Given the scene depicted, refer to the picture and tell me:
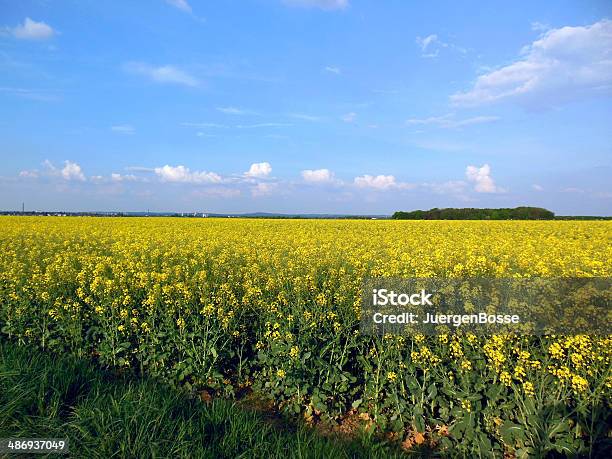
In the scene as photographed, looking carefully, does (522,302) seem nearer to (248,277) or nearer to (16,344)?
(248,277)

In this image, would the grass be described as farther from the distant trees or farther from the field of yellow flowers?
the distant trees

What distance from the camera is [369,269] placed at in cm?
704

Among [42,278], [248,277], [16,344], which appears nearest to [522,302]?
[248,277]

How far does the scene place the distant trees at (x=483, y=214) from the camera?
5672 centimetres

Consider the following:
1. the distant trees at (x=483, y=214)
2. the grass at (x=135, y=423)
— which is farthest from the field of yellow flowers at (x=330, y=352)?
the distant trees at (x=483, y=214)

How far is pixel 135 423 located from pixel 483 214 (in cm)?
6147

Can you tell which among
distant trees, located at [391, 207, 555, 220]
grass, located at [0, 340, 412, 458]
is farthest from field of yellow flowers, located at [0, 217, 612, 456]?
distant trees, located at [391, 207, 555, 220]

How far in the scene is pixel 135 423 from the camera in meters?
3.70

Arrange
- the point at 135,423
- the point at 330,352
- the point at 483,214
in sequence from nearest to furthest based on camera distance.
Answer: the point at 135,423 → the point at 330,352 → the point at 483,214

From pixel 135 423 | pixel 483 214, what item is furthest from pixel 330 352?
pixel 483 214

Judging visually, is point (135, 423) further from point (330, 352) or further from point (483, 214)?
point (483, 214)

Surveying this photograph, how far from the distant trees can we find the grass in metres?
57.3

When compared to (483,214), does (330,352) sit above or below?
below

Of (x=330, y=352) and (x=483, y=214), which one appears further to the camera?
(x=483, y=214)
